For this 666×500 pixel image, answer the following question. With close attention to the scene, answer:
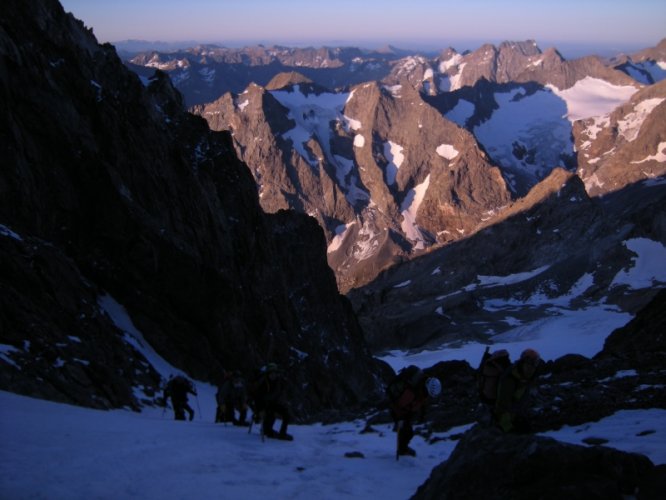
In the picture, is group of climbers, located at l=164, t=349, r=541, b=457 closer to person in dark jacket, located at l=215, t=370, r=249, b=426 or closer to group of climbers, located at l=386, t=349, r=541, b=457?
group of climbers, located at l=386, t=349, r=541, b=457

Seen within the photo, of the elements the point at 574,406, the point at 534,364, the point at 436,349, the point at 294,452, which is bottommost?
the point at 436,349

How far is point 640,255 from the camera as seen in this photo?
316ft

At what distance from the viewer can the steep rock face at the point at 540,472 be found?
20.2 feet

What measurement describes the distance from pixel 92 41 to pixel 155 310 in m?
19.5

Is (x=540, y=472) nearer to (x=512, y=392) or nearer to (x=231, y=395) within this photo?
(x=512, y=392)

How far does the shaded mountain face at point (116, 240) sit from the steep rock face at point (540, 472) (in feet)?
36.0

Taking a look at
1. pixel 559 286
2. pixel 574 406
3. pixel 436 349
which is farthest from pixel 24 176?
pixel 559 286

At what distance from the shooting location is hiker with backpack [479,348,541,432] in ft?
29.7

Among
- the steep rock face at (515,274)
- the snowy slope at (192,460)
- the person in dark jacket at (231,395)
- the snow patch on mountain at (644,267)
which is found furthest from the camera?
the steep rock face at (515,274)

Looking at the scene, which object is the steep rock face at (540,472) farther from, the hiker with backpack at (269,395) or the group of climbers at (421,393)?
the hiker with backpack at (269,395)

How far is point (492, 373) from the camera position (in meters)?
9.48

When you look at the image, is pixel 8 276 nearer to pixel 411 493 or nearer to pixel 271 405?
pixel 271 405

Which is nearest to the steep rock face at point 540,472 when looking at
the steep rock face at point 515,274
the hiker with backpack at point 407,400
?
the hiker with backpack at point 407,400

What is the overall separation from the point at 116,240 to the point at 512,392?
25347mm
